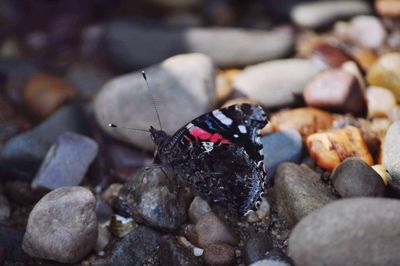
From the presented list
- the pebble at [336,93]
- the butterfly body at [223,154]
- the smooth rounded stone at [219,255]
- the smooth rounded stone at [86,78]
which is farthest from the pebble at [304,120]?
the smooth rounded stone at [86,78]

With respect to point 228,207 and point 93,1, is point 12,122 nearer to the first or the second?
point 93,1

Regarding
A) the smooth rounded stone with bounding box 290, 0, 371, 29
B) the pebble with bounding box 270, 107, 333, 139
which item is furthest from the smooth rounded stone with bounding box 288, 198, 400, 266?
the smooth rounded stone with bounding box 290, 0, 371, 29

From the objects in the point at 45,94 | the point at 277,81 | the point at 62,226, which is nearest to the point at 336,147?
the point at 277,81

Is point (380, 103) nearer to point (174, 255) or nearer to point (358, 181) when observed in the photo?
point (358, 181)

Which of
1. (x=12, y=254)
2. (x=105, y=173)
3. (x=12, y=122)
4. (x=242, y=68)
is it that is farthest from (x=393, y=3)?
(x=12, y=254)

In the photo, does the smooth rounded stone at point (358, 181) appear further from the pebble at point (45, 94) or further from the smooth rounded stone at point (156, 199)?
the pebble at point (45, 94)

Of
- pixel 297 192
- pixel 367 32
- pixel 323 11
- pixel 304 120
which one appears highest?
pixel 323 11
